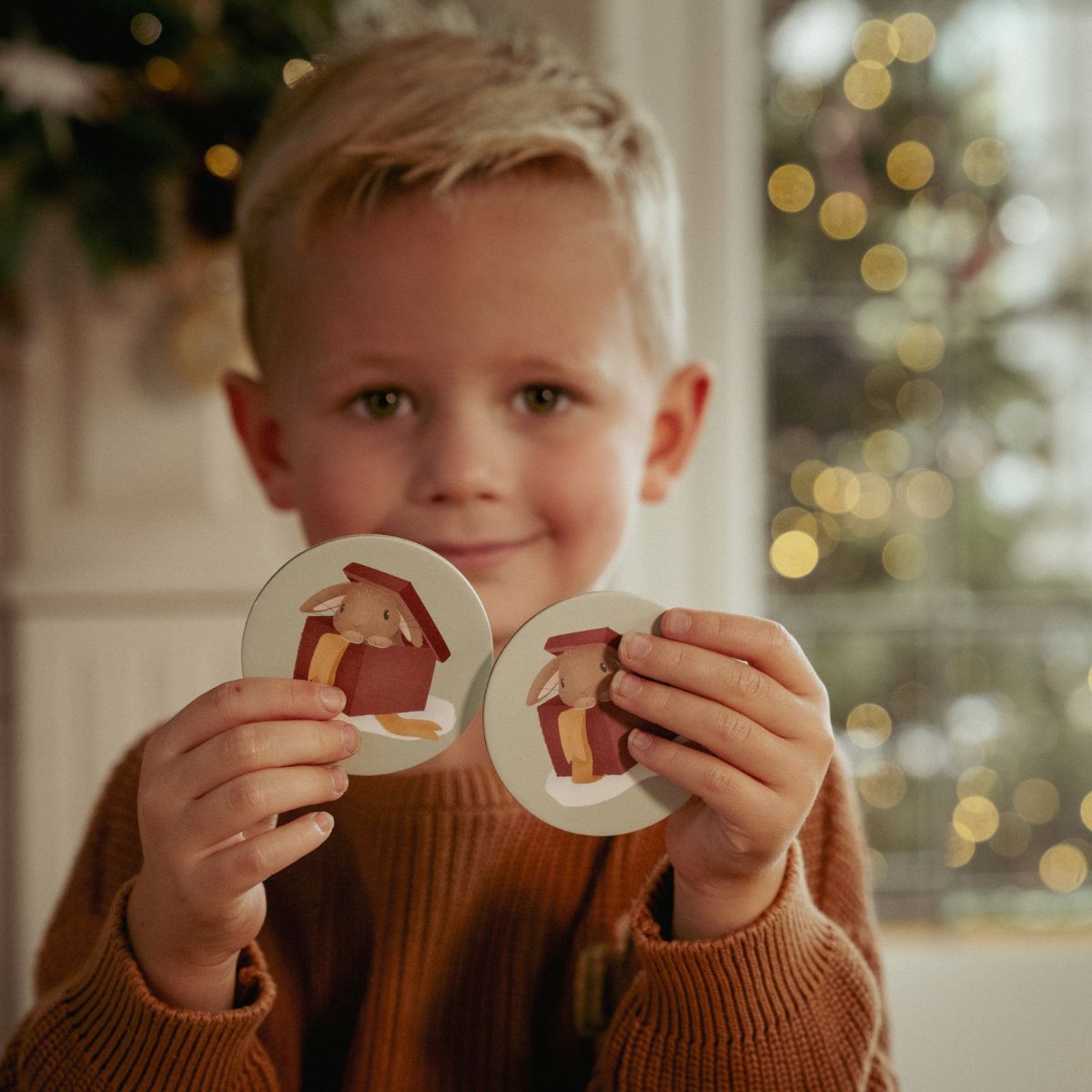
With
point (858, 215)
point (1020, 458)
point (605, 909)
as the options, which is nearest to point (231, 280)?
point (858, 215)

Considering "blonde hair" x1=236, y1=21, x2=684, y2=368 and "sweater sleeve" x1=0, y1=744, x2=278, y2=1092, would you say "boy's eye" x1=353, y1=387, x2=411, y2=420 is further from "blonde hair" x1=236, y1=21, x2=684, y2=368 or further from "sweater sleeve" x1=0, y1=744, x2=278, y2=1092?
"sweater sleeve" x1=0, y1=744, x2=278, y2=1092

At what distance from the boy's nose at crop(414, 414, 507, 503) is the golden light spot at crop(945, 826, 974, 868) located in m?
1.69

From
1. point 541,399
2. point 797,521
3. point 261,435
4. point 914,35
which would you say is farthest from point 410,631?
point 914,35

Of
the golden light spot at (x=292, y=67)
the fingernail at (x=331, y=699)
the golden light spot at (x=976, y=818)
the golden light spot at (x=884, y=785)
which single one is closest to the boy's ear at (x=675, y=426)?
the fingernail at (x=331, y=699)

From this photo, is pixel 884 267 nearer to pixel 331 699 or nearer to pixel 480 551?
pixel 480 551

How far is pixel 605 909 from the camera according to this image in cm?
78

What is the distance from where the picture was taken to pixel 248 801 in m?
0.55

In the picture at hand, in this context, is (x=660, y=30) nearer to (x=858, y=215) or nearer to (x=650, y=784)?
(x=858, y=215)

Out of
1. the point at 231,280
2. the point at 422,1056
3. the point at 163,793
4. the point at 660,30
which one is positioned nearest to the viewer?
the point at 163,793

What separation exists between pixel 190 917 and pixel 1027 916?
6.46 ft

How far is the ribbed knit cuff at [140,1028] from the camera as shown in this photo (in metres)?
0.61

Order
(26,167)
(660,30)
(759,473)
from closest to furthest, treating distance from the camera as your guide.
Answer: (26,167) → (660,30) → (759,473)

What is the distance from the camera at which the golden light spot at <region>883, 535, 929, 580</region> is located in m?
2.07

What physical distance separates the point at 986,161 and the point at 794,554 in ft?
2.74
